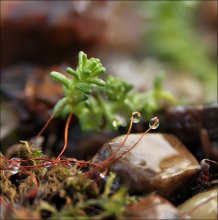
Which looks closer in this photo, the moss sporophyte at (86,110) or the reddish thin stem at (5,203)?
the reddish thin stem at (5,203)

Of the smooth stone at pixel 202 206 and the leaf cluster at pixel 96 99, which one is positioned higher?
the leaf cluster at pixel 96 99

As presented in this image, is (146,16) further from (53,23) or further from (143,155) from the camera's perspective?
(143,155)

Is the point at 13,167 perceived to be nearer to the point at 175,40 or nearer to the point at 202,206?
the point at 202,206

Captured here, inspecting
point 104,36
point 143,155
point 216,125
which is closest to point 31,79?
point 104,36

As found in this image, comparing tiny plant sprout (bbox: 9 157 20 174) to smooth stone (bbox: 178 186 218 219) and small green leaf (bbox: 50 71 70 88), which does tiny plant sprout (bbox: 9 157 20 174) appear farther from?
smooth stone (bbox: 178 186 218 219)

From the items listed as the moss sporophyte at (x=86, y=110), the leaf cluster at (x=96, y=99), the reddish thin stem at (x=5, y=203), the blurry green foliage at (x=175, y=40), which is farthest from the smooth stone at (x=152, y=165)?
the blurry green foliage at (x=175, y=40)

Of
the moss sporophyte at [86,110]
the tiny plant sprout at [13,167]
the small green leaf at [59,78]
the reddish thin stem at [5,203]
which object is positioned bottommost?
the reddish thin stem at [5,203]

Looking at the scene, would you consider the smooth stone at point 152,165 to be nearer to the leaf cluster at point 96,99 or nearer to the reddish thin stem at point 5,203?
the leaf cluster at point 96,99
